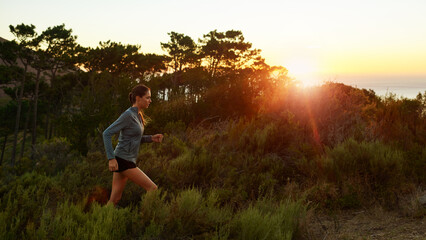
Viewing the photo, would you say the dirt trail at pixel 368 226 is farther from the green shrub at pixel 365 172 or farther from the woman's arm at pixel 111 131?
the woman's arm at pixel 111 131

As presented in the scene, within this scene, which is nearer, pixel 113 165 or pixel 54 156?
pixel 113 165

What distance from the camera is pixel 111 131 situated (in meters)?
3.73

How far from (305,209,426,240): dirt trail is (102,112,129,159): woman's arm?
2.41 meters

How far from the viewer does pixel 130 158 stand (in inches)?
154

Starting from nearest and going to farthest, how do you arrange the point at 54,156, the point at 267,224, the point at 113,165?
the point at 267,224, the point at 113,165, the point at 54,156

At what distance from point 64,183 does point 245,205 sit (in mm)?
2985

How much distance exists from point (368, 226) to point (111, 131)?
3.48 m

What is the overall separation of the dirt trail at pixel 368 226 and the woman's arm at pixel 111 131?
2408mm

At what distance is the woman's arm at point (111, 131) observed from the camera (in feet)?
11.8

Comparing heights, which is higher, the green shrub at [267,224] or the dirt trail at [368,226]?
the green shrub at [267,224]

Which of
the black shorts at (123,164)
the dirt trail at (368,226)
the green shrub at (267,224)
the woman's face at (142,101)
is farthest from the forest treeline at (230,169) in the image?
the woman's face at (142,101)

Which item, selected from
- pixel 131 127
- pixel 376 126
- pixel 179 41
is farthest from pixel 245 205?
pixel 179 41

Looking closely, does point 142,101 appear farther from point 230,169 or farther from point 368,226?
point 368,226

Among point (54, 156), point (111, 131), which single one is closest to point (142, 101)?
point (111, 131)
